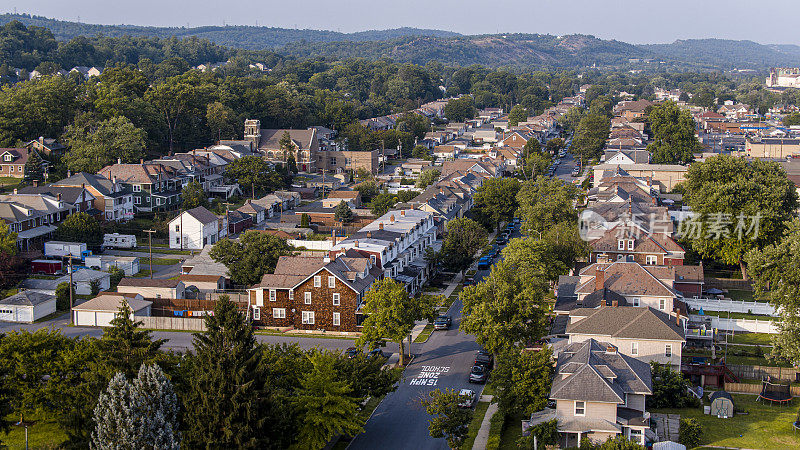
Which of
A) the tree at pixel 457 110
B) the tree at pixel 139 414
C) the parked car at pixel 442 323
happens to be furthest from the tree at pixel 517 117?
the tree at pixel 139 414

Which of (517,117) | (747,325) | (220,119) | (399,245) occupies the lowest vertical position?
(747,325)

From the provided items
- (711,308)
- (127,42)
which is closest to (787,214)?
(711,308)

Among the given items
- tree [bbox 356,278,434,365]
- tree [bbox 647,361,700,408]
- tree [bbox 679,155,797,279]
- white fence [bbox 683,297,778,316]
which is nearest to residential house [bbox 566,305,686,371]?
tree [bbox 647,361,700,408]

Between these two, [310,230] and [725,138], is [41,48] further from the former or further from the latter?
[725,138]

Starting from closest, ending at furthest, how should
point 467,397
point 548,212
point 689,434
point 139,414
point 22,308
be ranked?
point 139,414
point 689,434
point 467,397
point 22,308
point 548,212

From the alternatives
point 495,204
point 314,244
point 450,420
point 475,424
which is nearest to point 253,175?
point 314,244

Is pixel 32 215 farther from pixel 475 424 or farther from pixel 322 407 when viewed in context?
pixel 475 424
